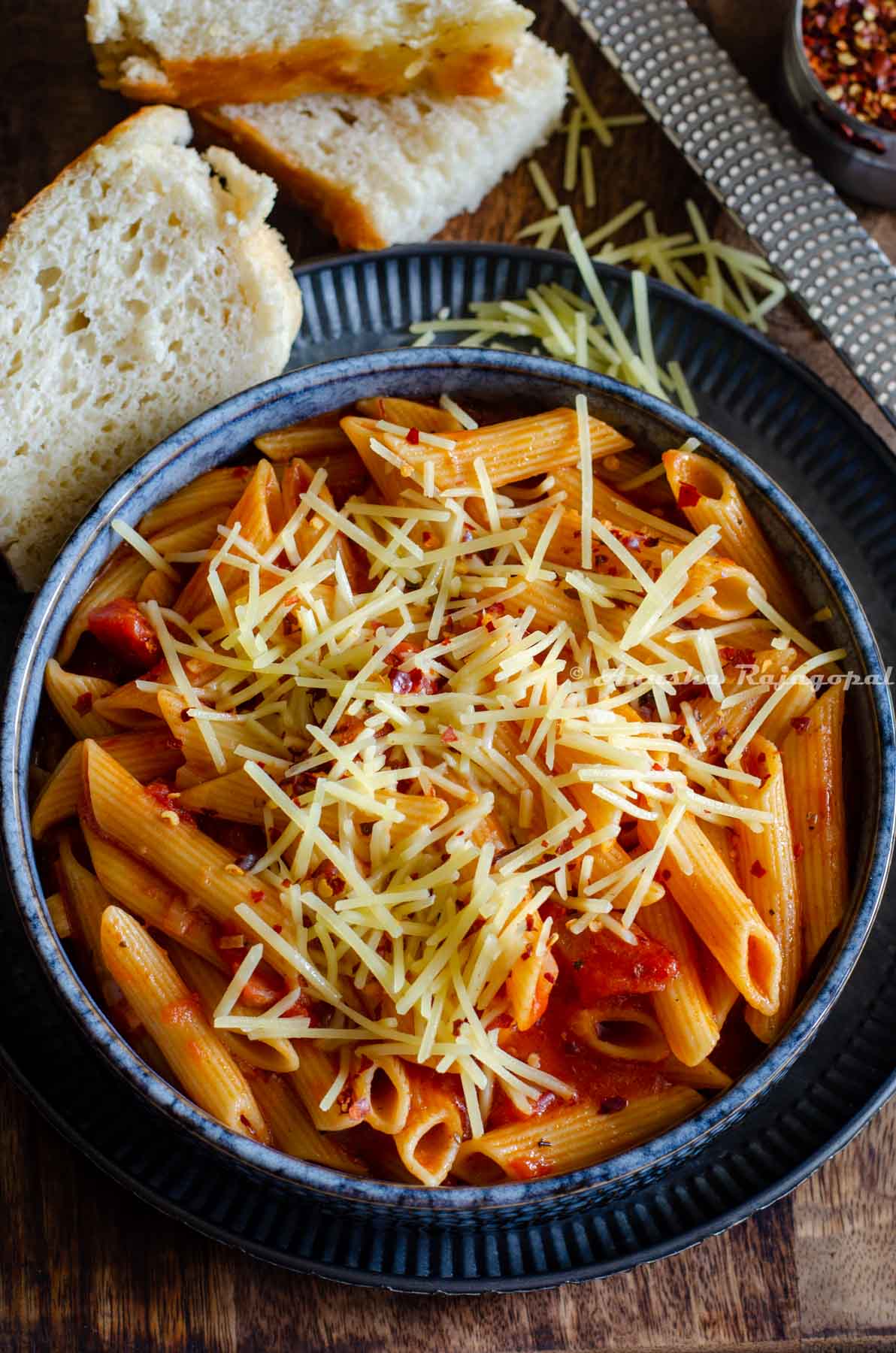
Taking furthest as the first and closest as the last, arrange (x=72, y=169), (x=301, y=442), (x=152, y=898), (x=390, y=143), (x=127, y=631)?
1. (x=390, y=143)
2. (x=72, y=169)
3. (x=301, y=442)
4. (x=127, y=631)
5. (x=152, y=898)

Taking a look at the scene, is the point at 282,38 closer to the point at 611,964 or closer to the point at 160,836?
the point at 160,836

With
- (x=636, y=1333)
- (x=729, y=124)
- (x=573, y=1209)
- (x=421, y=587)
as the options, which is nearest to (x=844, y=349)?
(x=729, y=124)

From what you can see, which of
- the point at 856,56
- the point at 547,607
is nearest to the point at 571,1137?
the point at 547,607

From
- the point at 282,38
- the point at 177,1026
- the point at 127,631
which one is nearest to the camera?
the point at 177,1026

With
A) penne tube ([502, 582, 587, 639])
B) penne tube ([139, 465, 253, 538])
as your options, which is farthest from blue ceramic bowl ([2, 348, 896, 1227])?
penne tube ([502, 582, 587, 639])

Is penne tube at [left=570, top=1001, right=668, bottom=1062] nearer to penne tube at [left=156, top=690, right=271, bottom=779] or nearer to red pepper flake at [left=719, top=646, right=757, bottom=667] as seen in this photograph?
red pepper flake at [left=719, top=646, right=757, bottom=667]

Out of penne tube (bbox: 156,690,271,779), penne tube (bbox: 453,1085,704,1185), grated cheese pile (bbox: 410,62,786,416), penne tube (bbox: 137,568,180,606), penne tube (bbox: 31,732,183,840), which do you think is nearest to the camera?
penne tube (bbox: 453,1085,704,1185)
